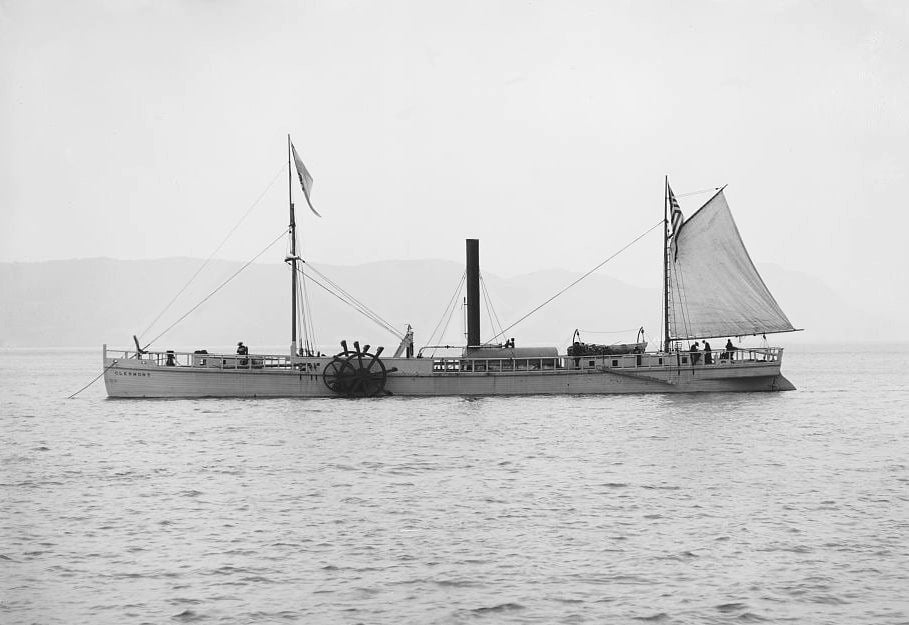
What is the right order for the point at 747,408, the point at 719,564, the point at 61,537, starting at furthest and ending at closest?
the point at 747,408, the point at 61,537, the point at 719,564

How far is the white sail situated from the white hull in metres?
2.76

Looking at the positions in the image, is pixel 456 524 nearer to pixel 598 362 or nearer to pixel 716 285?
pixel 598 362

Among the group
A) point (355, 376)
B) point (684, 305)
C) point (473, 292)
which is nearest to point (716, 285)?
point (684, 305)

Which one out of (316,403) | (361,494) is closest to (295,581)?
(361,494)

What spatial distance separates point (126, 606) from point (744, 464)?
22951 mm

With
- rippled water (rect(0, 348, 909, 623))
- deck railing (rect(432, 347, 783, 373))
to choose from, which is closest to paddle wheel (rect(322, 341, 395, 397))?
deck railing (rect(432, 347, 783, 373))

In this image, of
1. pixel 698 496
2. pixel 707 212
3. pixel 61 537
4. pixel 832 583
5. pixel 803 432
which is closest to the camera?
pixel 832 583

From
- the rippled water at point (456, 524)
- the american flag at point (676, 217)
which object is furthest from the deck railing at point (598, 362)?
the rippled water at point (456, 524)

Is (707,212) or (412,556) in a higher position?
(707,212)

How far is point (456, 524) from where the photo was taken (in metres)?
25.0

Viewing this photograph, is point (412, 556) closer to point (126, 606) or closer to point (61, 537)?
point (126, 606)

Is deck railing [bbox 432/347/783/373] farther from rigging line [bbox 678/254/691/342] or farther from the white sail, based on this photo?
rigging line [bbox 678/254/691/342]

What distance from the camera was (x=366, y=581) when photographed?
19891 mm

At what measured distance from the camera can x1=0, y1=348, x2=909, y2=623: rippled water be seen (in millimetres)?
18547
